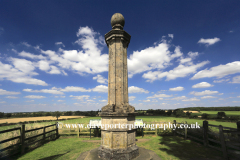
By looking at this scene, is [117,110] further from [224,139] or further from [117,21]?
[224,139]

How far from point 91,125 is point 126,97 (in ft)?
23.1

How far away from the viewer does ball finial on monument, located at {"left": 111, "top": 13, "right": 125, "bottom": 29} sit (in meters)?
5.33

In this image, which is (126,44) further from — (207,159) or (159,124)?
(159,124)

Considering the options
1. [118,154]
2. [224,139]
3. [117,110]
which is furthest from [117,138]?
[224,139]

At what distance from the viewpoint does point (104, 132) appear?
4688 mm

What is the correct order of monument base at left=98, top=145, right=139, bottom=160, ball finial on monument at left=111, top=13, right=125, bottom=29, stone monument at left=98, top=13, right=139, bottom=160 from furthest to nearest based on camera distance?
1. ball finial on monument at left=111, top=13, right=125, bottom=29
2. stone monument at left=98, top=13, right=139, bottom=160
3. monument base at left=98, top=145, right=139, bottom=160

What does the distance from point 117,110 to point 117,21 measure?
407 cm

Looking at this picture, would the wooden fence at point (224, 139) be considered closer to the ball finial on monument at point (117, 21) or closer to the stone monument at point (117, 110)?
the stone monument at point (117, 110)

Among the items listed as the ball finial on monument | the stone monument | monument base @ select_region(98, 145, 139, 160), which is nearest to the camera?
monument base @ select_region(98, 145, 139, 160)

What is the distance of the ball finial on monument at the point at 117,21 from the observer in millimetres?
5332

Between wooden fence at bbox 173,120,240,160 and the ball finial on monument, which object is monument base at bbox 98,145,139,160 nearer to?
wooden fence at bbox 173,120,240,160

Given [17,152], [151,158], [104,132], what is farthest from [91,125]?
[151,158]

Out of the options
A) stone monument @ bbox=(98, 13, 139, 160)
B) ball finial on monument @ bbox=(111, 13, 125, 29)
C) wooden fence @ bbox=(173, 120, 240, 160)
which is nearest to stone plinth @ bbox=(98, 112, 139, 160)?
stone monument @ bbox=(98, 13, 139, 160)

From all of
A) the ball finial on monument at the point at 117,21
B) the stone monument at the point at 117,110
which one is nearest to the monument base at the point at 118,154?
the stone monument at the point at 117,110
